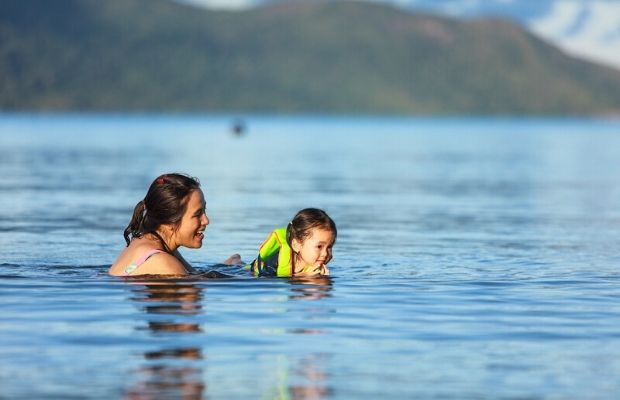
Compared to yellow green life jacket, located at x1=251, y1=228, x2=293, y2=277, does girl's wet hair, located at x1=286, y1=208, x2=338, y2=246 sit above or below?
above

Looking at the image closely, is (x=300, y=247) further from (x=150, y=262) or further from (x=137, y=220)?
(x=137, y=220)

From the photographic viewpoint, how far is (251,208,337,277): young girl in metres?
13.4

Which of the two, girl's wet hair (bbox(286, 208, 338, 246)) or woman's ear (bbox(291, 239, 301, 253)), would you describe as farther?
woman's ear (bbox(291, 239, 301, 253))

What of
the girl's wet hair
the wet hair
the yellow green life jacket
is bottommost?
the yellow green life jacket

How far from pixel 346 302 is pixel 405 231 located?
9.67 m

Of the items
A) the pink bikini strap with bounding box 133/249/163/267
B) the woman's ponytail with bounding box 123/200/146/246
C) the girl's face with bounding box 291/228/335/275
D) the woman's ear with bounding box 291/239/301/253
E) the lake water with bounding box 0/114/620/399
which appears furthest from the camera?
the woman's ear with bounding box 291/239/301/253

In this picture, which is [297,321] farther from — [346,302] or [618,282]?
[618,282]

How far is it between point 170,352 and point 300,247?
422 cm

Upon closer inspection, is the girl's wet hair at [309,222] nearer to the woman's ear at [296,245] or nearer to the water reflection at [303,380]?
the woman's ear at [296,245]

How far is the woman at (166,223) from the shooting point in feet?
40.5

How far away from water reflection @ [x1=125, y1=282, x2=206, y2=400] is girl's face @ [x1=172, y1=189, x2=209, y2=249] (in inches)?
22.7

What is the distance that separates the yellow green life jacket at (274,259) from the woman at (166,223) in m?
1.49

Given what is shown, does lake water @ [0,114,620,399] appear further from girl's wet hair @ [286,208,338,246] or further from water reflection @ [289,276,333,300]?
girl's wet hair @ [286,208,338,246]

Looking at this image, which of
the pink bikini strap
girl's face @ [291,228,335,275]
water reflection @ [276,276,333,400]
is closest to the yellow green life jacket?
Answer: girl's face @ [291,228,335,275]
